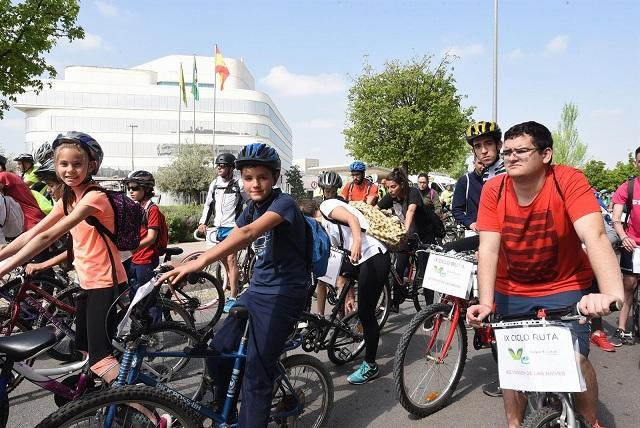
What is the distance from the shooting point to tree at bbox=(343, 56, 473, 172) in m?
22.7

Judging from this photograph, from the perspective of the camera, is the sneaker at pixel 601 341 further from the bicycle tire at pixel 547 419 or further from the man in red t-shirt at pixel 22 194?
the man in red t-shirt at pixel 22 194

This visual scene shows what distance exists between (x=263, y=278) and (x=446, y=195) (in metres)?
17.5

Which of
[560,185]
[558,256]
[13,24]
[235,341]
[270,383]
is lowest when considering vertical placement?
[270,383]

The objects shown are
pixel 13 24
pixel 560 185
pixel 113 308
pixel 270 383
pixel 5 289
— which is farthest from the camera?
pixel 13 24

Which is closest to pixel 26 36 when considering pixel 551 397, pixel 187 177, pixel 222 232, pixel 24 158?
pixel 24 158

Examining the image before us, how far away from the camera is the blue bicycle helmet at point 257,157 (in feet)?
8.44

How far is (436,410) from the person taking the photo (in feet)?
11.8

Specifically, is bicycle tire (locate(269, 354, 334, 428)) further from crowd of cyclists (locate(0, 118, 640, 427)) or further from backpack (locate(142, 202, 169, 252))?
backpack (locate(142, 202, 169, 252))

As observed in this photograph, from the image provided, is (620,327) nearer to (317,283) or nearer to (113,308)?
(317,283)

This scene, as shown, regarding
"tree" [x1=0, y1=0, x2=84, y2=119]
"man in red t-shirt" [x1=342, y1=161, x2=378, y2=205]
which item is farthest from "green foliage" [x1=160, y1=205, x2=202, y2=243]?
"man in red t-shirt" [x1=342, y1=161, x2=378, y2=205]

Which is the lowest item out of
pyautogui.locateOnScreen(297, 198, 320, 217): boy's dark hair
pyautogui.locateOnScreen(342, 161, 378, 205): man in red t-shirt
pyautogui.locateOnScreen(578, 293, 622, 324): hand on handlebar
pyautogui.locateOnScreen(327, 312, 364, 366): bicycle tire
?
pyautogui.locateOnScreen(327, 312, 364, 366): bicycle tire

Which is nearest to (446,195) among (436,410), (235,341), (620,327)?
(620,327)

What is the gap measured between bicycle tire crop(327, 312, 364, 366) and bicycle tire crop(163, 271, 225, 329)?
1485 millimetres

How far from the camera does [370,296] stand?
4000mm
